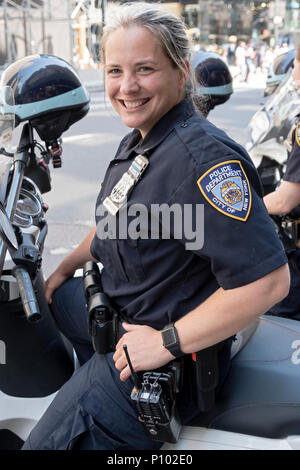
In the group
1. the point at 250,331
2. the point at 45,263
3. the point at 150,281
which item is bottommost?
the point at 45,263

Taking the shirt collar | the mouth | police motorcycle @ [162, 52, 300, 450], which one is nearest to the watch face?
police motorcycle @ [162, 52, 300, 450]

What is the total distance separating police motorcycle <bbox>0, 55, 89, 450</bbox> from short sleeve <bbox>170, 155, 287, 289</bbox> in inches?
15.9

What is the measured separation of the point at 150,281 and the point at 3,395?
0.60 metres

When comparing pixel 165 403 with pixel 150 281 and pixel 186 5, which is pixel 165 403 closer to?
pixel 150 281

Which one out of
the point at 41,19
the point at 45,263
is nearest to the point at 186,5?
the point at 41,19

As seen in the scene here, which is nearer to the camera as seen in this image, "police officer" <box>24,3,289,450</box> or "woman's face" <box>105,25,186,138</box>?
"police officer" <box>24,3,289,450</box>

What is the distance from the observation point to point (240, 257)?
111 centimetres

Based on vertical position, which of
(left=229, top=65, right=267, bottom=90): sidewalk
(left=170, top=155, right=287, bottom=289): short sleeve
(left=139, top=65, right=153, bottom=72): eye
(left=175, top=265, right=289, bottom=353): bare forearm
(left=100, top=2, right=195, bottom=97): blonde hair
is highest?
(left=100, top=2, right=195, bottom=97): blonde hair

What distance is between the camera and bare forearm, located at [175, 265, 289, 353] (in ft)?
3.70

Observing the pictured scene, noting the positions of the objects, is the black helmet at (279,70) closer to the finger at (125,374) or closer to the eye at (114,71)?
the eye at (114,71)

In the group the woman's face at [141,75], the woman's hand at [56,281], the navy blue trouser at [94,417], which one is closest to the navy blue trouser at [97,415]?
the navy blue trouser at [94,417]

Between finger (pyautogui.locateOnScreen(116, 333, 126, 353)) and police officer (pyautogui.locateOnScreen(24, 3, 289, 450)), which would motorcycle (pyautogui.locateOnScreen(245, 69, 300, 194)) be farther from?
finger (pyautogui.locateOnScreen(116, 333, 126, 353))

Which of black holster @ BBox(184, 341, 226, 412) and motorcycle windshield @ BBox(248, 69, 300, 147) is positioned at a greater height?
black holster @ BBox(184, 341, 226, 412)
